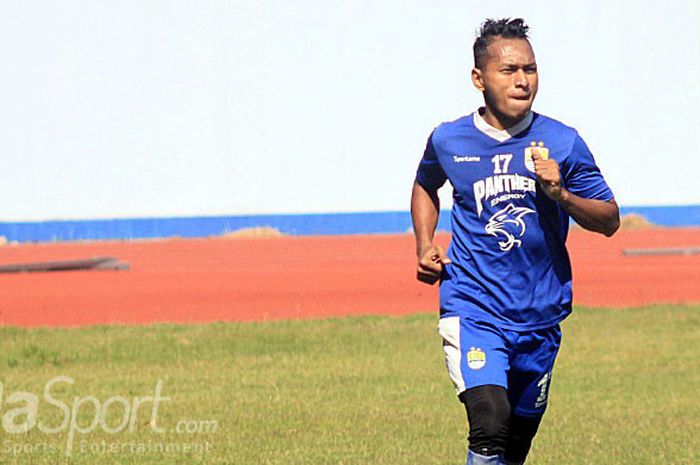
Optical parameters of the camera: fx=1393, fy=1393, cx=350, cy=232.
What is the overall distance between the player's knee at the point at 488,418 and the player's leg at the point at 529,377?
171mm

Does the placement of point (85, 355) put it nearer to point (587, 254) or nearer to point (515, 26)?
point (515, 26)

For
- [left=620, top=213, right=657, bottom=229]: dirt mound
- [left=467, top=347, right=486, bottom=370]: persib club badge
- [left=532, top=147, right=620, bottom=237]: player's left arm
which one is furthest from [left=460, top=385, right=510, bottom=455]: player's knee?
[left=620, top=213, right=657, bottom=229]: dirt mound

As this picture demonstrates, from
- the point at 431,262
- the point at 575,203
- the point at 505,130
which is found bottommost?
the point at 431,262

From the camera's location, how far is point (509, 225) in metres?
6.13

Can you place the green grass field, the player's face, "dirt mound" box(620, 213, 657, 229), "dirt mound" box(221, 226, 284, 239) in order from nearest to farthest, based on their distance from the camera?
the player's face → the green grass field → "dirt mound" box(620, 213, 657, 229) → "dirt mound" box(221, 226, 284, 239)

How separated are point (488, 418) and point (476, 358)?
29 centimetres

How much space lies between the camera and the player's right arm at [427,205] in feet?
20.6

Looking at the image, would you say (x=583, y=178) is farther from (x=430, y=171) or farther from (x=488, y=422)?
(x=488, y=422)

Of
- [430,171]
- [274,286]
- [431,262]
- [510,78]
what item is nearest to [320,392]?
[430,171]

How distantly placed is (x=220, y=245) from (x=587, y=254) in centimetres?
1236

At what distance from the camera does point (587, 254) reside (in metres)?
32.8

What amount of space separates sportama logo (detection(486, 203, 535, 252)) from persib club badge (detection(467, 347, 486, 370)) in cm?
47

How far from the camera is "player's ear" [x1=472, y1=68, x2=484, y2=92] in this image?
249 inches

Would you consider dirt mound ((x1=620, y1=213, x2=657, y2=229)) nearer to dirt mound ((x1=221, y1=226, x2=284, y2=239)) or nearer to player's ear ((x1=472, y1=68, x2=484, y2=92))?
dirt mound ((x1=221, y1=226, x2=284, y2=239))
